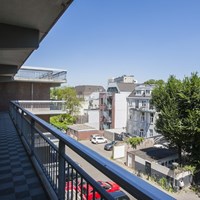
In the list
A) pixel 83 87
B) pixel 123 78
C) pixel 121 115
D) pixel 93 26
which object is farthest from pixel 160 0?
pixel 83 87

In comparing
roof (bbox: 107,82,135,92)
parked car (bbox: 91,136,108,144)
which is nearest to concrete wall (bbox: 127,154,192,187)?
parked car (bbox: 91,136,108,144)

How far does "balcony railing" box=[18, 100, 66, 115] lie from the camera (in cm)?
1077

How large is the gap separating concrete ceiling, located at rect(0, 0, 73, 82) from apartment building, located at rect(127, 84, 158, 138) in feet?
57.1

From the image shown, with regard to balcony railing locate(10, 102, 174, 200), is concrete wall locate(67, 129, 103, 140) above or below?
below

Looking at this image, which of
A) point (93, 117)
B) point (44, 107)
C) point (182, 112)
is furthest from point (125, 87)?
point (44, 107)

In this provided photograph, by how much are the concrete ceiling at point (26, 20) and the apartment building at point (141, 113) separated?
1739 centimetres

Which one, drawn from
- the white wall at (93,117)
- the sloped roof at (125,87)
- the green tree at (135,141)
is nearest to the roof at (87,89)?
the white wall at (93,117)

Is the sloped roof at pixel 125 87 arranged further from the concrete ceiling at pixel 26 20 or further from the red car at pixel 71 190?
the red car at pixel 71 190

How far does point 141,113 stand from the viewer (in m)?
21.4

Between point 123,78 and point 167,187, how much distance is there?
1344 inches

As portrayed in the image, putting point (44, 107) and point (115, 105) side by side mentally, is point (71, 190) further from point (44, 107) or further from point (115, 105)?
point (115, 105)

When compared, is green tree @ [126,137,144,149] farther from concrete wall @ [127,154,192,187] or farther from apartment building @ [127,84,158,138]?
apartment building @ [127,84,158,138]

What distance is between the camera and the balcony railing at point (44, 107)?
35.3 ft

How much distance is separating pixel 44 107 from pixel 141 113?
13.1 m
